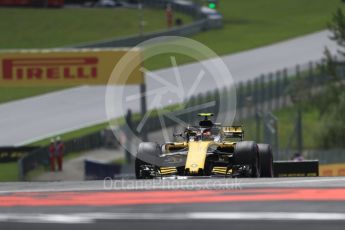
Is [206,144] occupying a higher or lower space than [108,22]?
lower

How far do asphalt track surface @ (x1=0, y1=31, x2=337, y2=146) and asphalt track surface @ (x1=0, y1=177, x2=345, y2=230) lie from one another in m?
25.5

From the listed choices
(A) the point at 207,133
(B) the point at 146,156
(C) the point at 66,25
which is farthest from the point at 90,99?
(B) the point at 146,156

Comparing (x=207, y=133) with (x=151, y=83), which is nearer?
(x=207, y=133)

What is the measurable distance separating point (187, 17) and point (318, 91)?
25919 mm

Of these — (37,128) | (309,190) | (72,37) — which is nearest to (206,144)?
(309,190)

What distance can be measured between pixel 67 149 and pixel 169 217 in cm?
2968

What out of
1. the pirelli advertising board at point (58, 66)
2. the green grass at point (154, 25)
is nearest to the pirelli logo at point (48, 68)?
the pirelli advertising board at point (58, 66)

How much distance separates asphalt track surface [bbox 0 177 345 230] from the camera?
27.9ft

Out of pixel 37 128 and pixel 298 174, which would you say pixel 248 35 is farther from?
pixel 298 174

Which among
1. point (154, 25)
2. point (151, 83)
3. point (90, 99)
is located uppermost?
point (154, 25)

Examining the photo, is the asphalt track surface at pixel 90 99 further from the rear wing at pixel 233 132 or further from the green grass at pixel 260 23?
the rear wing at pixel 233 132

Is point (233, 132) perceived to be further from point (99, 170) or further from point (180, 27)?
point (180, 27)

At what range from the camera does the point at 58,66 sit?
39.0 metres

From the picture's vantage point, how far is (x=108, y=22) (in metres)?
73.1
